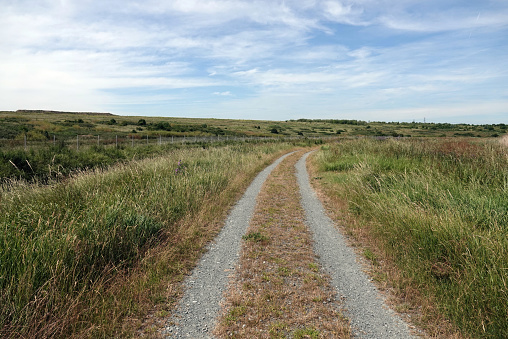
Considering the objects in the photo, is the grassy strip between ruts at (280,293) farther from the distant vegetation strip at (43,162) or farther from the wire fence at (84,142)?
the wire fence at (84,142)

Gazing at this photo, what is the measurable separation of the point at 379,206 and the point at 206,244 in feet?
12.2

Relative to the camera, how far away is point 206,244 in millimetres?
5871

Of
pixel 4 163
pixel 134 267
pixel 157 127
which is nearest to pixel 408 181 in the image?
pixel 134 267

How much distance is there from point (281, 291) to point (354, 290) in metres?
1.03

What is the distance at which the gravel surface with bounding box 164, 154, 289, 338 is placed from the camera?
329 cm

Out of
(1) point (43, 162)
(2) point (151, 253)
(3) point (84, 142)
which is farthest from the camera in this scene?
(3) point (84, 142)

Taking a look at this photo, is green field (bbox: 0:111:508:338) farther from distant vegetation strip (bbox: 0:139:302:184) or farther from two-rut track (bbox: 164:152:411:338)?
distant vegetation strip (bbox: 0:139:302:184)

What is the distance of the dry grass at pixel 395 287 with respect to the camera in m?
3.26

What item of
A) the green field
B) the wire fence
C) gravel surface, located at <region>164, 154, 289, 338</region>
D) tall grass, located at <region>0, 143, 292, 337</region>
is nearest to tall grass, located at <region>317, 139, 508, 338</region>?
the green field

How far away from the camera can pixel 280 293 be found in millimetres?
3941

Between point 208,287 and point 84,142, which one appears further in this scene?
point 84,142

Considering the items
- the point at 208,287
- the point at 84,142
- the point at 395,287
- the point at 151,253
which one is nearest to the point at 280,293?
the point at 208,287

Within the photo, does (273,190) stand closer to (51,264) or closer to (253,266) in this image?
(253,266)

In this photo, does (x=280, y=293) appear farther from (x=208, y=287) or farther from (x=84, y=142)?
(x=84, y=142)
